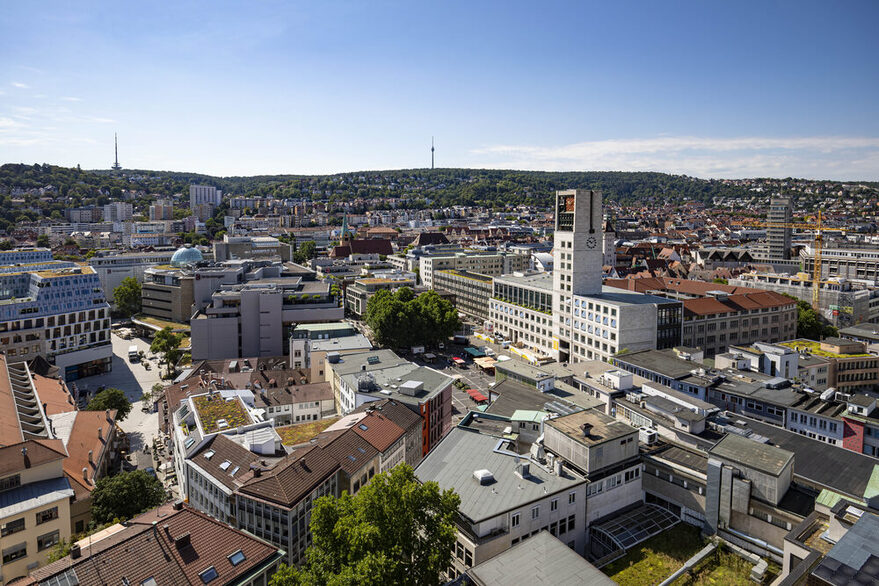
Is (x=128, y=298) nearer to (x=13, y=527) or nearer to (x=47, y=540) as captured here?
(x=47, y=540)

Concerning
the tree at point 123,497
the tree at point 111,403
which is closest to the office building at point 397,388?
the tree at point 123,497

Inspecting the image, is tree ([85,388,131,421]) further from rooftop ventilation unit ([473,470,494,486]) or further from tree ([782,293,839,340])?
tree ([782,293,839,340])

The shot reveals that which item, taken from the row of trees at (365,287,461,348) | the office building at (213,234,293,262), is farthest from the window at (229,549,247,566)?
the office building at (213,234,293,262)

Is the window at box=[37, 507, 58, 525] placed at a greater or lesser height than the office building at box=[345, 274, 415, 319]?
lesser

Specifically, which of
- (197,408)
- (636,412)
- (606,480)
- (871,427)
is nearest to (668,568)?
(606,480)

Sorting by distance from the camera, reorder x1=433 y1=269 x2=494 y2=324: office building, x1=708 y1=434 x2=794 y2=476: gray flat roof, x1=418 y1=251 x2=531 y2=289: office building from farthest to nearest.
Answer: x1=418 y1=251 x2=531 y2=289: office building < x1=433 y1=269 x2=494 y2=324: office building < x1=708 y1=434 x2=794 y2=476: gray flat roof

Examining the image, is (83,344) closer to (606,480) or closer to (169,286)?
(169,286)

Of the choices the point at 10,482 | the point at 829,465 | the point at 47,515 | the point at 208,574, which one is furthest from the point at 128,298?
the point at 829,465
